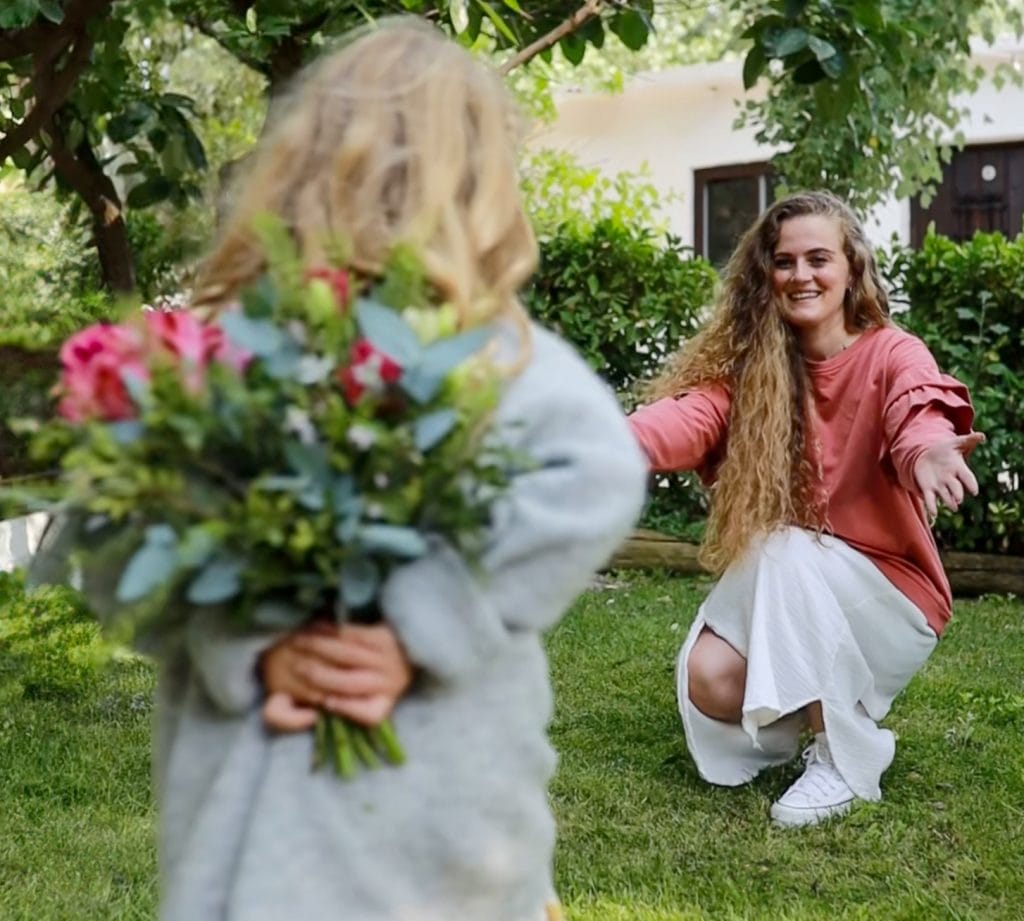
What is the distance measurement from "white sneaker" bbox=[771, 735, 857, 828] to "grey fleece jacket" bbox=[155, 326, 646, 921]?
2.35 m

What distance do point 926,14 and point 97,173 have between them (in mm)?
4556

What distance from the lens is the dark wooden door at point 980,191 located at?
45.9 ft

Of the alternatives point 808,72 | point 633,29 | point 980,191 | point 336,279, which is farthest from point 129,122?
point 980,191

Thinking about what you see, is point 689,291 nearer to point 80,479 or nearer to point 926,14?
point 926,14

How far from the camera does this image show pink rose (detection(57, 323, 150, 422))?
5.89ft

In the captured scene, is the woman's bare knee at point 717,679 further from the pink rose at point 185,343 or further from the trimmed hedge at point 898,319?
the trimmed hedge at point 898,319

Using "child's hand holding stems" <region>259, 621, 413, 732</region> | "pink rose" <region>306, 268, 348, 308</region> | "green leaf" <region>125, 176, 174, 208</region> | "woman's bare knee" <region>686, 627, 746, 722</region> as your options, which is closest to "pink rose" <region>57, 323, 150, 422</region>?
"pink rose" <region>306, 268, 348, 308</region>

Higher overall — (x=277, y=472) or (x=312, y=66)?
(x=312, y=66)

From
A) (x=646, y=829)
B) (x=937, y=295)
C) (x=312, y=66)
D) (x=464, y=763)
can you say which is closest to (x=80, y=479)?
(x=464, y=763)

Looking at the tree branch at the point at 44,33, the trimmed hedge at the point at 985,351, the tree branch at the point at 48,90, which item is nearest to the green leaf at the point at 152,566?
the tree branch at the point at 44,33

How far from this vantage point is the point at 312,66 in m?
2.24

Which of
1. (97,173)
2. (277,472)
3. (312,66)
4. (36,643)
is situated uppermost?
(312,66)

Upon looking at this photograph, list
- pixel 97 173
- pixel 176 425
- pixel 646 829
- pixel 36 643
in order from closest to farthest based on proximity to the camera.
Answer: pixel 176 425 < pixel 646 829 < pixel 36 643 < pixel 97 173

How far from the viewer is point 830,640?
434 centimetres
